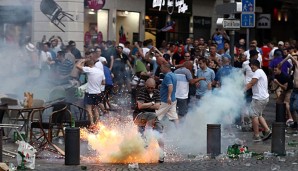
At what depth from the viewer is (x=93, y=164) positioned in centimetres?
1332

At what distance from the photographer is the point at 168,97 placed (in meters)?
16.3

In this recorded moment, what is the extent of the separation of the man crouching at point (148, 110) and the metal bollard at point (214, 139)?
3.07 feet

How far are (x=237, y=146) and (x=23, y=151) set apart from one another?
4082 millimetres

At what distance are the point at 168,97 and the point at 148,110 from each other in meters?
2.15

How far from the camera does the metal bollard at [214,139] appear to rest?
14195 millimetres

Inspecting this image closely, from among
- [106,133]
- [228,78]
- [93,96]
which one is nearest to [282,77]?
[228,78]

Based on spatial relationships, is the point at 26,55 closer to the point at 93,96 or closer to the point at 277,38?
the point at 93,96

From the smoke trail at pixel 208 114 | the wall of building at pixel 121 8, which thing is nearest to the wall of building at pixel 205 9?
the wall of building at pixel 121 8

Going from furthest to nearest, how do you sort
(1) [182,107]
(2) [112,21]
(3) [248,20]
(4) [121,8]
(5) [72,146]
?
(4) [121,8] → (2) [112,21] → (3) [248,20] → (1) [182,107] → (5) [72,146]

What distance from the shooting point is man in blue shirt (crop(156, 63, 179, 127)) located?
53.4ft

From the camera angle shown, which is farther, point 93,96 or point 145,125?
point 93,96

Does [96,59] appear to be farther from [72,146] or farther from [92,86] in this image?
[72,146]

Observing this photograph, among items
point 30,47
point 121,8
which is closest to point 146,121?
point 30,47

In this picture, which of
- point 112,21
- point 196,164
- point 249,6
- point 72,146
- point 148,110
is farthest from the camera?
point 112,21
